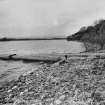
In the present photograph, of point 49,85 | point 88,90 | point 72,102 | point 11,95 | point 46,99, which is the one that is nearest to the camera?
point 72,102

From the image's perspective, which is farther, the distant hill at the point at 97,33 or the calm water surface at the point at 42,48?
the distant hill at the point at 97,33

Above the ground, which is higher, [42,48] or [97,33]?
[97,33]

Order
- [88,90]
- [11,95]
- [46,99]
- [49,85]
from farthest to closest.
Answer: [49,85]
[11,95]
[88,90]
[46,99]

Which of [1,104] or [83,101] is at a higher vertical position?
[83,101]

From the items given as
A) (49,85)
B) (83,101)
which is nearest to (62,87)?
(49,85)

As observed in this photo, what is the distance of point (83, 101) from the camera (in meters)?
6.82

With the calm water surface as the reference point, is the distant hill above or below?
above

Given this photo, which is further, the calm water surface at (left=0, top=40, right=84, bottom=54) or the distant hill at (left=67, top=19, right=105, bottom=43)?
Result: the distant hill at (left=67, top=19, right=105, bottom=43)

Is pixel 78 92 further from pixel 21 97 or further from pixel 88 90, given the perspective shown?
pixel 21 97

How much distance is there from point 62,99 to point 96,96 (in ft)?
5.85

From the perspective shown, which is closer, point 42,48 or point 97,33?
point 42,48

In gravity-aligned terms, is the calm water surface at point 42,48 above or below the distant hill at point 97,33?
below

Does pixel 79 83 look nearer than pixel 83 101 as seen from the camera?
→ No

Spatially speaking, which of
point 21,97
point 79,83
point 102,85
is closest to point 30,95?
point 21,97
